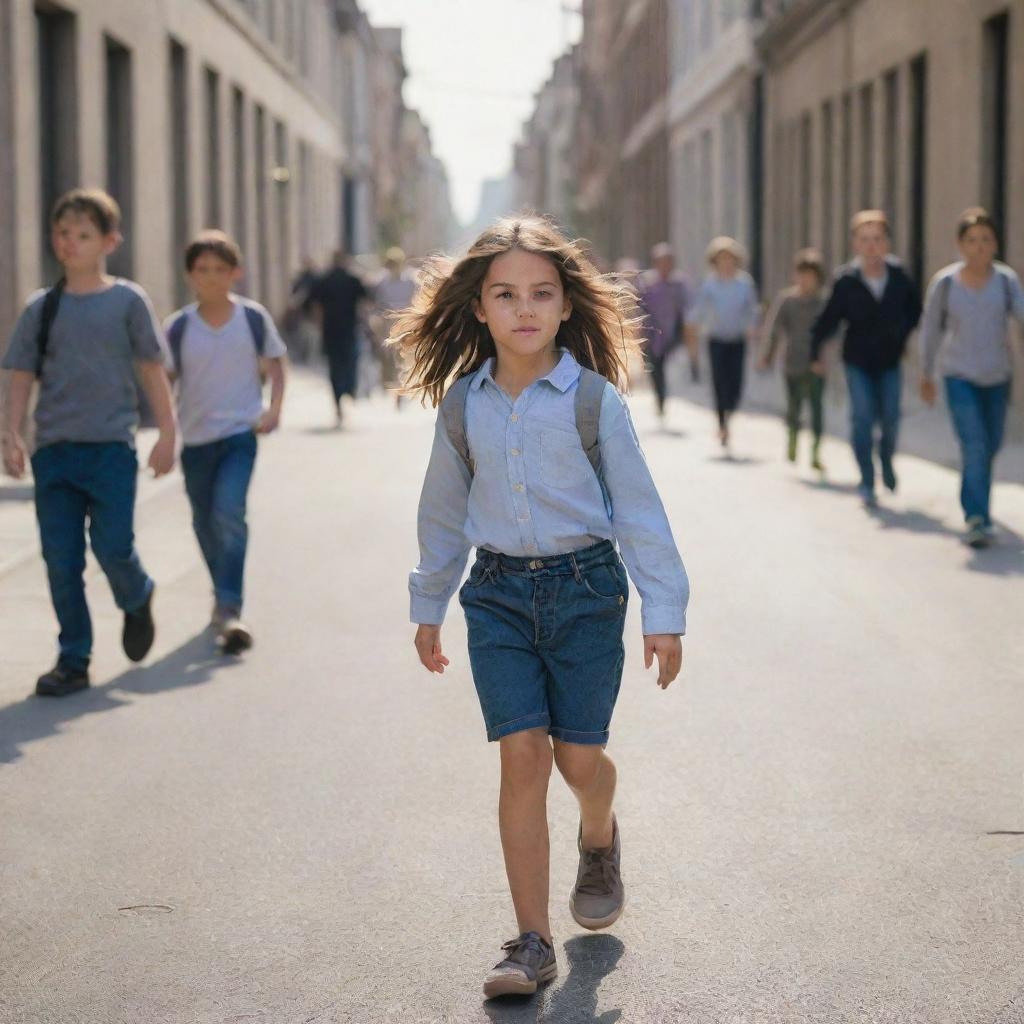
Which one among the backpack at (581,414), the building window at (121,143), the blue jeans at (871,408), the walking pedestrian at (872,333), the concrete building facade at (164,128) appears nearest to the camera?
the backpack at (581,414)

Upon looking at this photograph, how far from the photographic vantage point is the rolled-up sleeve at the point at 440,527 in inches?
172

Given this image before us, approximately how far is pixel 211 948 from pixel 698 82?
44.9 meters

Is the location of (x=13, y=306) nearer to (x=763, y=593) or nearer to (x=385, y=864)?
(x=763, y=593)

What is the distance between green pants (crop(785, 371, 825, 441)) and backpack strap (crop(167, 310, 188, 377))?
24.6ft

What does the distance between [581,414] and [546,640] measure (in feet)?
1.51

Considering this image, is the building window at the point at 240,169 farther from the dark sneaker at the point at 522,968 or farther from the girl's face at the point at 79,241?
the dark sneaker at the point at 522,968

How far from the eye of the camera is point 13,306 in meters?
16.4

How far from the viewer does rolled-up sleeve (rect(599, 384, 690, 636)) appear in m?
4.25

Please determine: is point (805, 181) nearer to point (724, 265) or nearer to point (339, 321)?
point (339, 321)

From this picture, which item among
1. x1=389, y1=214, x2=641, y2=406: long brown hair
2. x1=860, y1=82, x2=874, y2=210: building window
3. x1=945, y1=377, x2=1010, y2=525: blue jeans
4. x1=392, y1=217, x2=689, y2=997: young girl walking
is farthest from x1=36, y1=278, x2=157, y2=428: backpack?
x1=860, y1=82, x2=874, y2=210: building window

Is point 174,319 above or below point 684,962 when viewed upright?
above

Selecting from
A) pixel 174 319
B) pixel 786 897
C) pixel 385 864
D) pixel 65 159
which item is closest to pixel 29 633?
pixel 174 319

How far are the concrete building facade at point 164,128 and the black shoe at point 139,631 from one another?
8824mm

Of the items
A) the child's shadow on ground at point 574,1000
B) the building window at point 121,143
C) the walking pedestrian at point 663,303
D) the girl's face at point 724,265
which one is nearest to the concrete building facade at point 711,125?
the walking pedestrian at point 663,303
